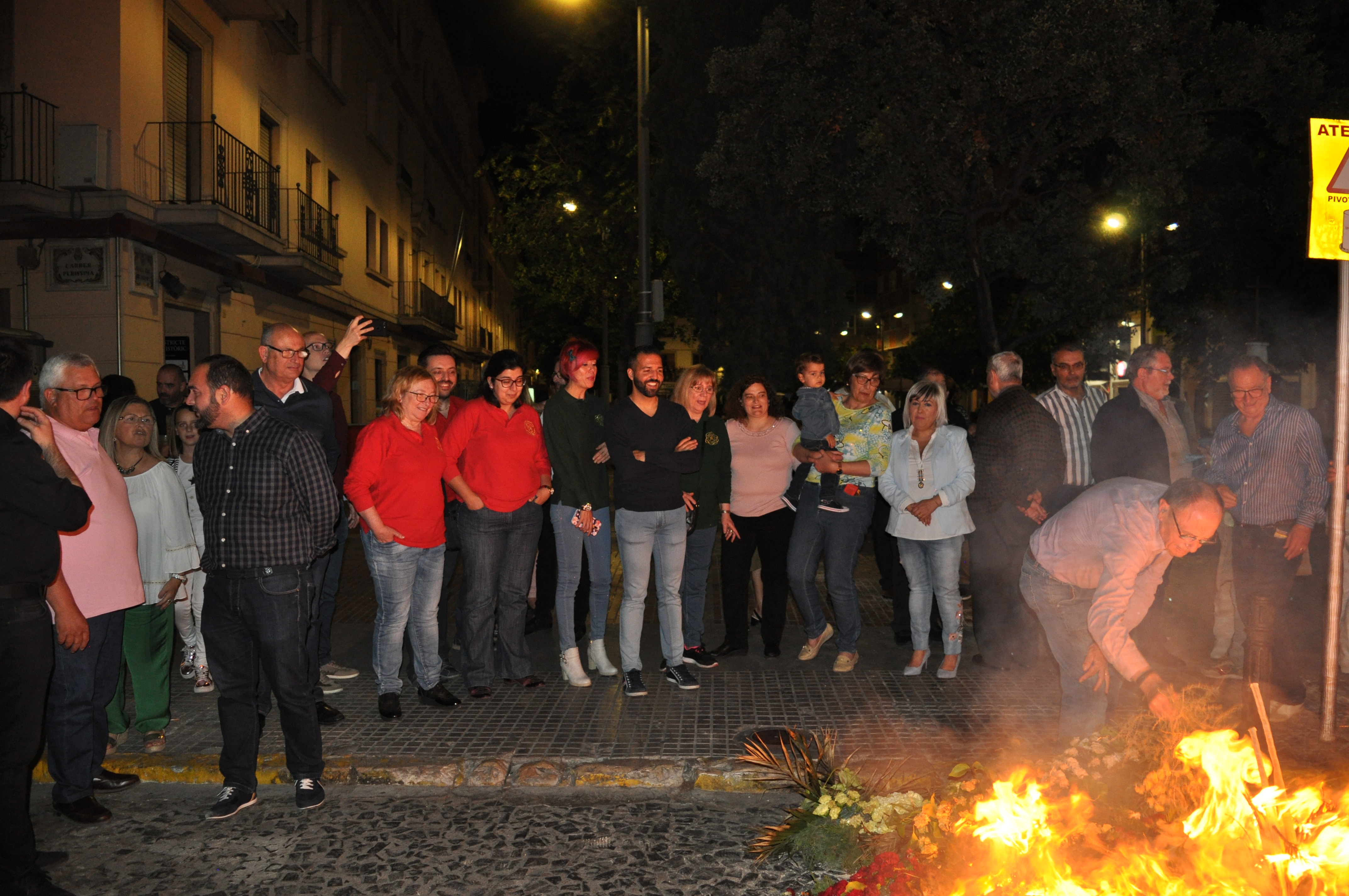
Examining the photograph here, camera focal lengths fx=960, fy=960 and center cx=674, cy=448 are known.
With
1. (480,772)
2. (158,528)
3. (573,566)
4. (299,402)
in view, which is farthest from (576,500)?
(158,528)

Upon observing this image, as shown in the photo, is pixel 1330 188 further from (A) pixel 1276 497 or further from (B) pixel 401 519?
(B) pixel 401 519

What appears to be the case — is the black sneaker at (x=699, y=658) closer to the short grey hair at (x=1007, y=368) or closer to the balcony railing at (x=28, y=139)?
the short grey hair at (x=1007, y=368)

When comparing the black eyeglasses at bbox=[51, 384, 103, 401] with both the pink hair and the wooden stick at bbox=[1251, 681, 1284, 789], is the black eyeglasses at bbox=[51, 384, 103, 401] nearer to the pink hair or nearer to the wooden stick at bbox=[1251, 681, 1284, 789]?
the pink hair

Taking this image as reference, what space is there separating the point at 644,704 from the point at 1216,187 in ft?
56.0

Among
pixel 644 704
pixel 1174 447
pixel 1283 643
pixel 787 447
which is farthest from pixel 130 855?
pixel 1174 447

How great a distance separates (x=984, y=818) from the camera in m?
2.70

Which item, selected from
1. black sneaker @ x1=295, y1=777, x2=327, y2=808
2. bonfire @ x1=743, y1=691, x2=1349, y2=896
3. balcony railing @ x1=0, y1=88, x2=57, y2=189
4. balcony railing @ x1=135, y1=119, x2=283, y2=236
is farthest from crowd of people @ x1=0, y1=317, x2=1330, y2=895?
balcony railing @ x1=135, y1=119, x2=283, y2=236

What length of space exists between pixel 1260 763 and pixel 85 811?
4627mm

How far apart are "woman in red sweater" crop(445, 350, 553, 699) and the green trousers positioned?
169 cm

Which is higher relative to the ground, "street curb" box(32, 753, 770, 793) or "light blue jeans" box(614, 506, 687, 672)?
"light blue jeans" box(614, 506, 687, 672)

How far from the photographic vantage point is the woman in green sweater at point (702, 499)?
6.55 meters

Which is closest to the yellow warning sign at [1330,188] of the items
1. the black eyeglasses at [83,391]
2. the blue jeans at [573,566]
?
the blue jeans at [573,566]

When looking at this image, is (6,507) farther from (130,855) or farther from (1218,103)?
(1218,103)

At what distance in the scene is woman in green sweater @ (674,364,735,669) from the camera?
6.55 meters
